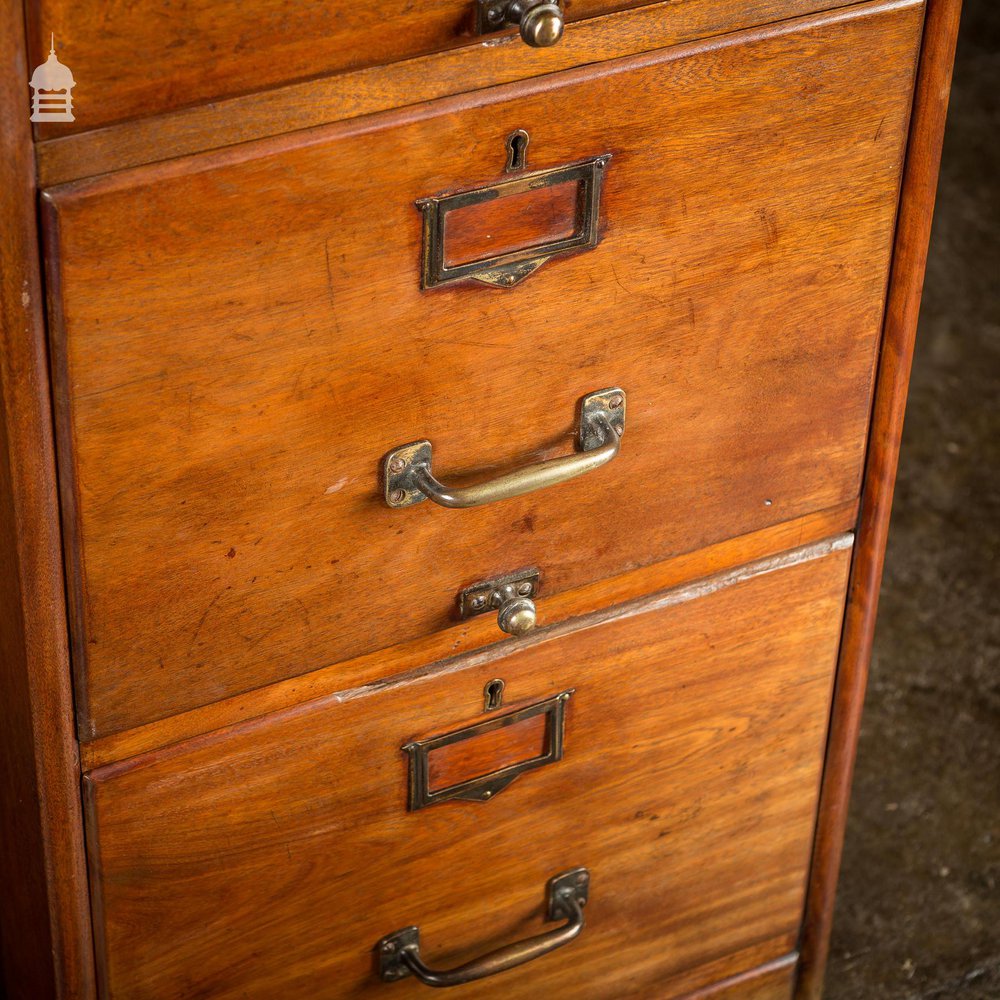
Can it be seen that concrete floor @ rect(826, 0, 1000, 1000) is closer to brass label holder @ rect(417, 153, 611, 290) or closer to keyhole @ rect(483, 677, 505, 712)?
keyhole @ rect(483, 677, 505, 712)

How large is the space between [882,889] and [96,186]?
1185mm

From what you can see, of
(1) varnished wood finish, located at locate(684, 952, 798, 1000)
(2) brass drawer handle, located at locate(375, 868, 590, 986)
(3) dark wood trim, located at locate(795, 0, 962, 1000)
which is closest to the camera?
(3) dark wood trim, located at locate(795, 0, 962, 1000)

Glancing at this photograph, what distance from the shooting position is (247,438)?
972mm

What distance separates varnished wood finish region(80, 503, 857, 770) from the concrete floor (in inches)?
24.0

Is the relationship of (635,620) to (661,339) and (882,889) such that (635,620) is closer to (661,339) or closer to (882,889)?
(661,339)

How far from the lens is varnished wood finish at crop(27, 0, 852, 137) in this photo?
82 centimetres

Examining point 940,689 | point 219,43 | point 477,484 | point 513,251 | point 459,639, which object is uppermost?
point 219,43

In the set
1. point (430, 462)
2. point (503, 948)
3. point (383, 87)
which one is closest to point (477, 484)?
point (430, 462)

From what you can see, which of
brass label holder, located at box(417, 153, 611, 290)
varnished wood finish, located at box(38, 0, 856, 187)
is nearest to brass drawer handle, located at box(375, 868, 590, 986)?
brass label holder, located at box(417, 153, 611, 290)

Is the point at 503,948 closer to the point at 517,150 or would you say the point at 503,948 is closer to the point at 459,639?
the point at 459,639

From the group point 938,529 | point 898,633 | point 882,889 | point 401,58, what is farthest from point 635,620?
point 938,529

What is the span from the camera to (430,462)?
3.42ft

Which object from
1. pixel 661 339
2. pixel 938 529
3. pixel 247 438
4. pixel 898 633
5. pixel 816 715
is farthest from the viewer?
pixel 938 529

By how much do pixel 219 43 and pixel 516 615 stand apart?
1.35ft
